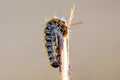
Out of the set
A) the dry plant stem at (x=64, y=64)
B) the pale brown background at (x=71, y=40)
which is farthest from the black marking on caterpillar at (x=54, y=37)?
the pale brown background at (x=71, y=40)

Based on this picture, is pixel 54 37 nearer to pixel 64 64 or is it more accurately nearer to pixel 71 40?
pixel 64 64

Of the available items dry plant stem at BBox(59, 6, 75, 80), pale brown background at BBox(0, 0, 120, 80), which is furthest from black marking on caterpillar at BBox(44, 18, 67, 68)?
pale brown background at BBox(0, 0, 120, 80)

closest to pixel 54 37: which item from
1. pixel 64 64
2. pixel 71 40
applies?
pixel 64 64

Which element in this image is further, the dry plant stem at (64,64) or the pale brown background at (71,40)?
the pale brown background at (71,40)

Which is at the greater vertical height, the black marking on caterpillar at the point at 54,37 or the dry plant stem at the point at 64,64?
the black marking on caterpillar at the point at 54,37

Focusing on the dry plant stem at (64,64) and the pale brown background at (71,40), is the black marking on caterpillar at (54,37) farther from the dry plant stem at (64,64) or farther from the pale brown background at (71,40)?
the pale brown background at (71,40)
